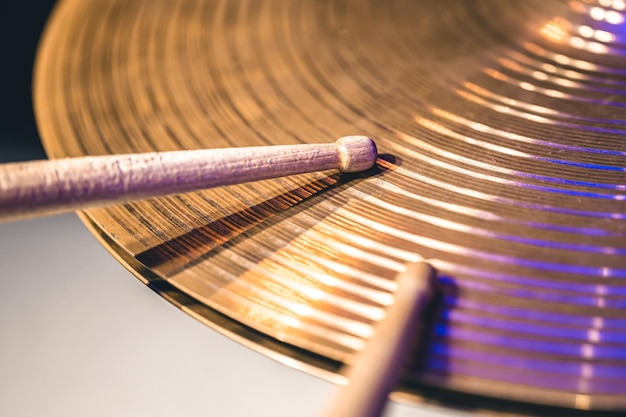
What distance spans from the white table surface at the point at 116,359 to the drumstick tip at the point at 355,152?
17 centimetres

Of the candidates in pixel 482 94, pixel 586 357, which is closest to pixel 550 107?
pixel 482 94

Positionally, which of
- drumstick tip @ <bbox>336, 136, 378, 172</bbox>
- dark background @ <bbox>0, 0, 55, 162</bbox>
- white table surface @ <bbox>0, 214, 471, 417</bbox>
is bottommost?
white table surface @ <bbox>0, 214, 471, 417</bbox>

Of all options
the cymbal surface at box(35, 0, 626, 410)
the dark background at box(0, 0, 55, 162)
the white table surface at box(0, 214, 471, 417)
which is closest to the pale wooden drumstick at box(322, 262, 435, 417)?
the cymbal surface at box(35, 0, 626, 410)

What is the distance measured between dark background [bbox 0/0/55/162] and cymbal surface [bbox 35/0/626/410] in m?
0.13

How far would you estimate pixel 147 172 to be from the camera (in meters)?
0.34

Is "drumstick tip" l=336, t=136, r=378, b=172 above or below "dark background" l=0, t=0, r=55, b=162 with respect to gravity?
below

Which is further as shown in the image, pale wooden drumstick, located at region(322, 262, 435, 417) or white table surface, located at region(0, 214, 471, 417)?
white table surface, located at region(0, 214, 471, 417)

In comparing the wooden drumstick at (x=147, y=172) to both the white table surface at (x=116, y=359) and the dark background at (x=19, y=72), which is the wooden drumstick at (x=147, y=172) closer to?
the white table surface at (x=116, y=359)

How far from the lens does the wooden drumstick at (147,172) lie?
30 cm

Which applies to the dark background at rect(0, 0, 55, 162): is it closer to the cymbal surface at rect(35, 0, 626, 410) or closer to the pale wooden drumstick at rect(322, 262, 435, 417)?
the cymbal surface at rect(35, 0, 626, 410)

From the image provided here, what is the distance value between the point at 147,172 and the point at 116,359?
20 cm

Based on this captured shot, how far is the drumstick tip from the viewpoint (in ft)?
1.36

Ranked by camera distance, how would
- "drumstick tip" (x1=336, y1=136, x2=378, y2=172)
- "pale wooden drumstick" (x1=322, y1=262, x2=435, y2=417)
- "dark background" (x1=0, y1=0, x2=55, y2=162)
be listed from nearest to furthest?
1. "pale wooden drumstick" (x1=322, y1=262, x2=435, y2=417)
2. "drumstick tip" (x1=336, y1=136, x2=378, y2=172)
3. "dark background" (x1=0, y1=0, x2=55, y2=162)

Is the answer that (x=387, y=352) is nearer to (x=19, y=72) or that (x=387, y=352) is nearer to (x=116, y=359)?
(x=116, y=359)
